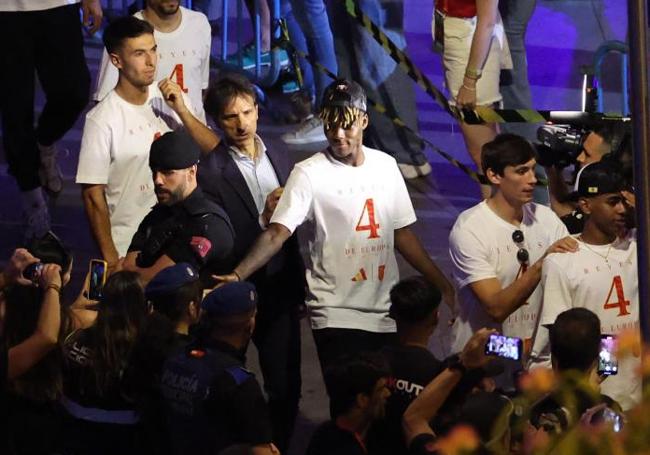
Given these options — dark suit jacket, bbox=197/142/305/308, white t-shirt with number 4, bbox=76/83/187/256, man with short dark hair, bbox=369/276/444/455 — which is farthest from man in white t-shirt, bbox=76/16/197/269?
man with short dark hair, bbox=369/276/444/455

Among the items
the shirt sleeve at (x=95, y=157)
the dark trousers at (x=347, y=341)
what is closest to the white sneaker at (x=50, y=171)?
the shirt sleeve at (x=95, y=157)

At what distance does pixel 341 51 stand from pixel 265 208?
468cm

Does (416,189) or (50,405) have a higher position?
(50,405)

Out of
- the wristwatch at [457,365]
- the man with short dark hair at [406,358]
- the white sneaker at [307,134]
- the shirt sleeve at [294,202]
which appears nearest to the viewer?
the wristwatch at [457,365]

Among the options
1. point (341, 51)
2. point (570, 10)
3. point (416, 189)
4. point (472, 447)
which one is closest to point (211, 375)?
point (472, 447)

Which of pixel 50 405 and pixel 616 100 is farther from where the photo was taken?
pixel 616 100

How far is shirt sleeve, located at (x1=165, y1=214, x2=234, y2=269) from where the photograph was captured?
614 centimetres

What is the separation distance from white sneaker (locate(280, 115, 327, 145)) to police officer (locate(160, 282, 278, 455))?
220 inches

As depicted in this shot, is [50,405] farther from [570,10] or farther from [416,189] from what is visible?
[570,10]

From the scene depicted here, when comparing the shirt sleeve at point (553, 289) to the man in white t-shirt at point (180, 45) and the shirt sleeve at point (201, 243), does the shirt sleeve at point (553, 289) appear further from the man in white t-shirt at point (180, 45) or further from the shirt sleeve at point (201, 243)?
the man in white t-shirt at point (180, 45)

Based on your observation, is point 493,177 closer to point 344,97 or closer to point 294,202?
point 344,97

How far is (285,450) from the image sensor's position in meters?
6.79

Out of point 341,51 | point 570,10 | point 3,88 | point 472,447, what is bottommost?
point 570,10

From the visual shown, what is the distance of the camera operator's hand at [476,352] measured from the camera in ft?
17.0
